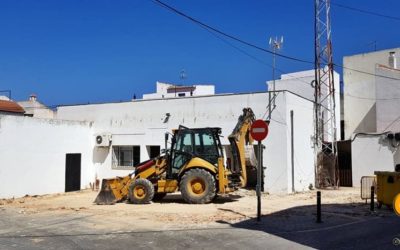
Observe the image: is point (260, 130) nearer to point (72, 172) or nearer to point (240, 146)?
point (240, 146)

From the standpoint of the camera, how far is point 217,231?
11.7 metres

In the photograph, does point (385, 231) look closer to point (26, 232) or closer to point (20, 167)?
point (26, 232)

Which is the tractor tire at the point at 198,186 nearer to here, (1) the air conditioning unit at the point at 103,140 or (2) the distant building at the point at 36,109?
(1) the air conditioning unit at the point at 103,140

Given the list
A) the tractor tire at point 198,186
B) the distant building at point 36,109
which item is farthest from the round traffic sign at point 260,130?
the distant building at point 36,109

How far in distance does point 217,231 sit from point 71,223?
4.34 meters

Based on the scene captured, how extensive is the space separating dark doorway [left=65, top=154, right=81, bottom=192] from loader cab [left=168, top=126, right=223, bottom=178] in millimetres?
7939

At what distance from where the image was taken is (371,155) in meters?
25.6

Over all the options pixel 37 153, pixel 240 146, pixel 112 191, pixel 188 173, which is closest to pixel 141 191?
pixel 112 191

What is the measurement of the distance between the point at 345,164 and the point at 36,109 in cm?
3023

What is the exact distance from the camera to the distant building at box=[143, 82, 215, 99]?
162 feet

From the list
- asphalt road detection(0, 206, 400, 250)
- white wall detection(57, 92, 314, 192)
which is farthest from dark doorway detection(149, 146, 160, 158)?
asphalt road detection(0, 206, 400, 250)

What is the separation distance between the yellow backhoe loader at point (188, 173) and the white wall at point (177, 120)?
11.2ft

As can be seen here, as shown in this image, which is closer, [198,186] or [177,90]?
[198,186]

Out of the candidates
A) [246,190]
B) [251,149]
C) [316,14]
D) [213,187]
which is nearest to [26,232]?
[213,187]
